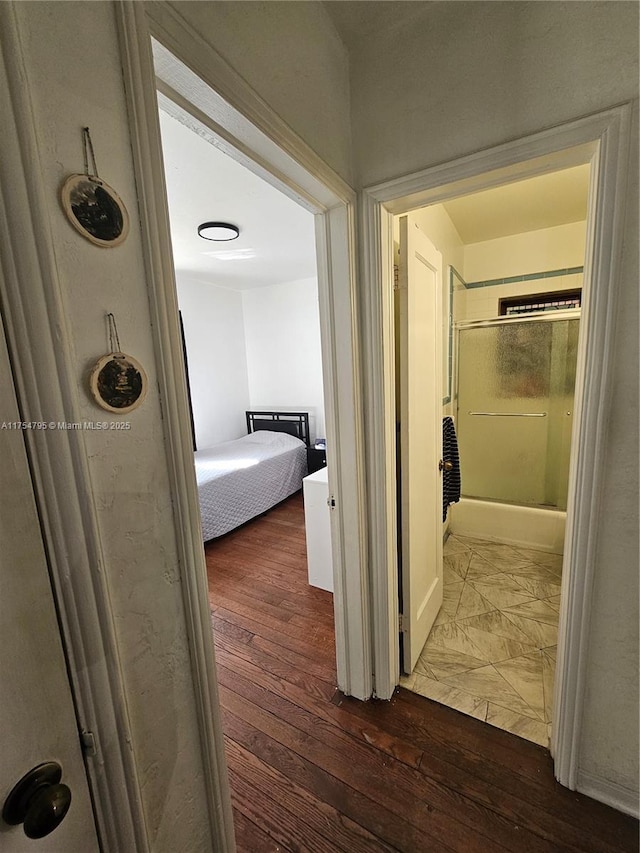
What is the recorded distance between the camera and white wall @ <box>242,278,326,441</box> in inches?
185

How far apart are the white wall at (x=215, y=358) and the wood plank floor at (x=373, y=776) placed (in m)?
3.32

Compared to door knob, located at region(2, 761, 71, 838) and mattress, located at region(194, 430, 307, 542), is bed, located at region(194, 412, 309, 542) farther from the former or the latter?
door knob, located at region(2, 761, 71, 838)

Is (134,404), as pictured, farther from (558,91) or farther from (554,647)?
(554,647)

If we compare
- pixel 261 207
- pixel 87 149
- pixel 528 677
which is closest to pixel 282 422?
pixel 261 207

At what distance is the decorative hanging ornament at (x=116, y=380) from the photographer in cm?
59

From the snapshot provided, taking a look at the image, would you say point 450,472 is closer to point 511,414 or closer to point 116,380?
point 511,414

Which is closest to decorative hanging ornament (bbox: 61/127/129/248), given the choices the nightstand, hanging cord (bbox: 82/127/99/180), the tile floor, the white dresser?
hanging cord (bbox: 82/127/99/180)

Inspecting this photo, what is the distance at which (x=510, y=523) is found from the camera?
9.38 feet

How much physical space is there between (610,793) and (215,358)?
488cm

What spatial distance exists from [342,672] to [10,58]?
2.05 metres

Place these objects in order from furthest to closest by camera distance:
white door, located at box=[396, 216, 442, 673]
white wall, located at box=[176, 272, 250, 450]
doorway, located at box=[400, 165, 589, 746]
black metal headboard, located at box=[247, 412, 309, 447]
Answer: black metal headboard, located at box=[247, 412, 309, 447], white wall, located at box=[176, 272, 250, 450], doorway, located at box=[400, 165, 589, 746], white door, located at box=[396, 216, 442, 673]

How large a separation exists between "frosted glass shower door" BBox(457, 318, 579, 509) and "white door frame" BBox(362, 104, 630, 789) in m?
1.89

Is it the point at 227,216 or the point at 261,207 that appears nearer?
the point at 261,207

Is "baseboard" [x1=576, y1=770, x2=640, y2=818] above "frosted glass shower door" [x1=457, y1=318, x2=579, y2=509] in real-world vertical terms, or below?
below
